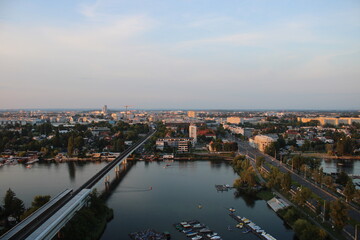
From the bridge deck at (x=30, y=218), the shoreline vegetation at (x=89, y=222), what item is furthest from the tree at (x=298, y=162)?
the bridge deck at (x=30, y=218)

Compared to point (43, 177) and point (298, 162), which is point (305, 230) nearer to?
point (298, 162)

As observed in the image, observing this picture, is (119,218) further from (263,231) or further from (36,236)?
(263,231)

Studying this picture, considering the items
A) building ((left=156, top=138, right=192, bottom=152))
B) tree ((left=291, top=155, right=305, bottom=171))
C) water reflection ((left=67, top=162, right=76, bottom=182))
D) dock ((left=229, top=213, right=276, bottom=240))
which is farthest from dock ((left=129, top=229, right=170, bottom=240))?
building ((left=156, top=138, right=192, bottom=152))

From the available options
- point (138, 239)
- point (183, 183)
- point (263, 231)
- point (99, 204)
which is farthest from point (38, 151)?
point (263, 231)

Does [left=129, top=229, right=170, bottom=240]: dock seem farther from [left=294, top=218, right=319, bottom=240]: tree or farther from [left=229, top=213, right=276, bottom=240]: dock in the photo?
[left=294, top=218, right=319, bottom=240]: tree

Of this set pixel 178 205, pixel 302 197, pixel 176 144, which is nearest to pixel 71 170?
pixel 178 205

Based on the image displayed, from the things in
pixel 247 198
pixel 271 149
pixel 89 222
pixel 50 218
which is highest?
pixel 50 218
